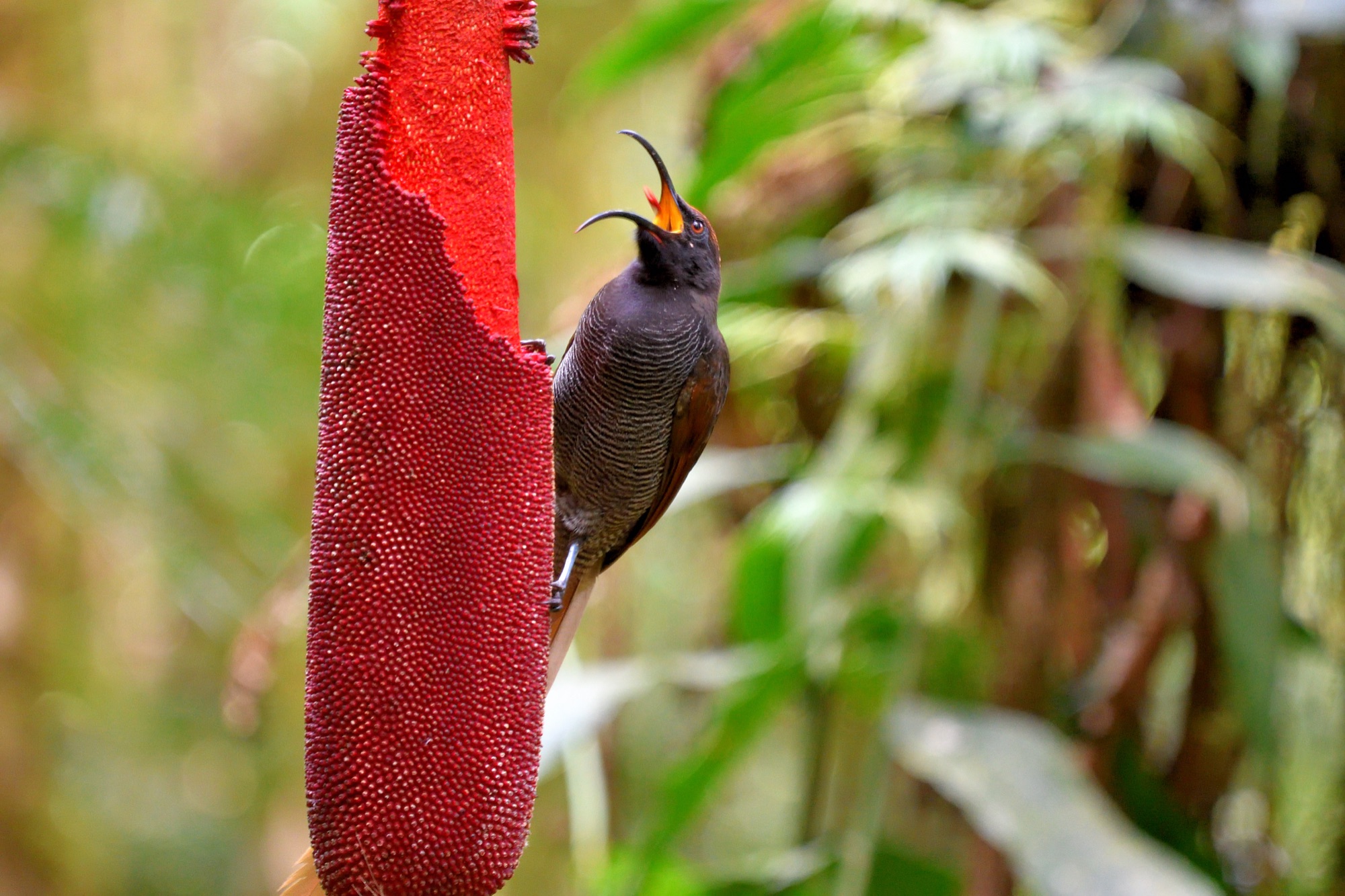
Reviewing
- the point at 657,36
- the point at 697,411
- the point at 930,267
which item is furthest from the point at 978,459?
the point at 697,411

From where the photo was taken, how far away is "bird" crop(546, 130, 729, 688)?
3.70 ft

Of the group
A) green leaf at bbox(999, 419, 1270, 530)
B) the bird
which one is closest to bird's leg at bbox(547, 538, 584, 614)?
the bird

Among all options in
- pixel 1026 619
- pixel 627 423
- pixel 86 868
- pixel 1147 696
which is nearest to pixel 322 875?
pixel 627 423

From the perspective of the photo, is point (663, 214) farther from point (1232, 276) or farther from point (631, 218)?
point (1232, 276)

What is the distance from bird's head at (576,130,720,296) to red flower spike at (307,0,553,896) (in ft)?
0.91

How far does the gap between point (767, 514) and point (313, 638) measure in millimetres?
1363

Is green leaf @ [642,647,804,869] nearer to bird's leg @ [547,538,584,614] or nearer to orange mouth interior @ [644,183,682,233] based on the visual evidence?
bird's leg @ [547,538,584,614]

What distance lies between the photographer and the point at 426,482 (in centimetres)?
76

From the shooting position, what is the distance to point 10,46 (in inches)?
169

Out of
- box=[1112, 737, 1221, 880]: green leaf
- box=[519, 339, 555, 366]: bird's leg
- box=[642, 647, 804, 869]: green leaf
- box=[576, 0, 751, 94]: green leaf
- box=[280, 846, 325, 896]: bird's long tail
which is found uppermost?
box=[576, 0, 751, 94]: green leaf

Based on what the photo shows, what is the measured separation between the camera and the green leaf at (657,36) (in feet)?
6.52

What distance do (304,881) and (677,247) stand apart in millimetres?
577

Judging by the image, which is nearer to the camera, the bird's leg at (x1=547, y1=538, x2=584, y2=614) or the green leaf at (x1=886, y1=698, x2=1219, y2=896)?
the bird's leg at (x1=547, y1=538, x2=584, y2=614)

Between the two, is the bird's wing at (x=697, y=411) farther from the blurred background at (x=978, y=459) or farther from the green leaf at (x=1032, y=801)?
the green leaf at (x=1032, y=801)
